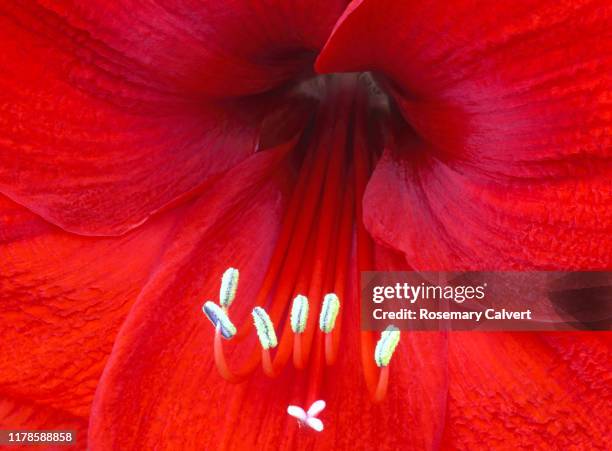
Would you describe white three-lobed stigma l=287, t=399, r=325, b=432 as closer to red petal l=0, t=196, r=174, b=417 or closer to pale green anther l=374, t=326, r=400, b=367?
pale green anther l=374, t=326, r=400, b=367

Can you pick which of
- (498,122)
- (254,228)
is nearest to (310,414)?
(254,228)

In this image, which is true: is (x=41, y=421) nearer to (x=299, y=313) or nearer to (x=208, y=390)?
(x=208, y=390)

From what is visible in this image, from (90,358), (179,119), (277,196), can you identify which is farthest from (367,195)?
(90,358)

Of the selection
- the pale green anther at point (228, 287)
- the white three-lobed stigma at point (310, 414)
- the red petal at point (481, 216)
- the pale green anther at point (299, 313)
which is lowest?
the white three-lobed stigma at point (310, 414)

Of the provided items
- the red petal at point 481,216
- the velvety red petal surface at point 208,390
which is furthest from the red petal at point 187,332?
the red petal at point 481,216

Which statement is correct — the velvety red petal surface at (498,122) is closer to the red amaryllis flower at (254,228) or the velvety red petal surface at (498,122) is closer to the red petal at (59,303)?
the red amaryllis flower at (254,228)
